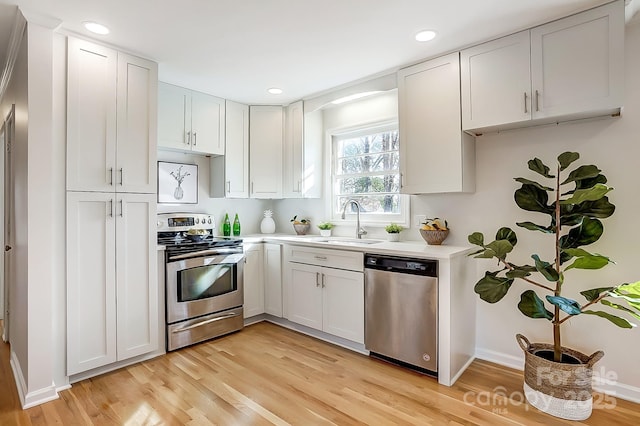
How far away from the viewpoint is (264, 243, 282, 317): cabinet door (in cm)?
360

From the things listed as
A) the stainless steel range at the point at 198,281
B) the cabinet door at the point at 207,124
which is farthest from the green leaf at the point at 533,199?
the cabinet door at the point at 207,124

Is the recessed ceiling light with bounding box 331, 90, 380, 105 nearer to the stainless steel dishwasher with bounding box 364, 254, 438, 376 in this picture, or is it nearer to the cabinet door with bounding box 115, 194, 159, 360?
the stainless steel dishwasher with bounding box 364, 254, 438, 376

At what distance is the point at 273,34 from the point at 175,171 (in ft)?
6.10

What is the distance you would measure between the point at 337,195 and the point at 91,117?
2.41 m

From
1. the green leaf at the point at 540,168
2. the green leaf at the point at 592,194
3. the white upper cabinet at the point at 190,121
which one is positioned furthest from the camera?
the white upper cabinet at the point at 190,121

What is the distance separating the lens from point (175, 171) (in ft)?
11.8

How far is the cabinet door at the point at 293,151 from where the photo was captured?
3.85m

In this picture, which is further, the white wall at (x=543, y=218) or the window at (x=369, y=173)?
the window at (x=369, y=173)

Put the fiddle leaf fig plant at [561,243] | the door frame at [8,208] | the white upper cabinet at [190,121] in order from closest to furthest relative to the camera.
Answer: the fiddle leaf fig plant at [561,243] < the door frame at [8,208] < the white upper cabinet at [190,121]

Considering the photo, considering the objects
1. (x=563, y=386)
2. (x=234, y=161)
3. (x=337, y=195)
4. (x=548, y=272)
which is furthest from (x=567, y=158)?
(x=234, y=161)

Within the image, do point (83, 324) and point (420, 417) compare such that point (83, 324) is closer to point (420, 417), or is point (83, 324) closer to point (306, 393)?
point (306, 393)

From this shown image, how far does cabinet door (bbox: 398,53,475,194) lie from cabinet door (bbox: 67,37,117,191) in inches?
89.7

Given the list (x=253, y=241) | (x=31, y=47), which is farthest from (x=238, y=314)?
(x=31, y=47)

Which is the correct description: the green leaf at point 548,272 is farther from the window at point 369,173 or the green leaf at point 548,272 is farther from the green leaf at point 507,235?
the window at point 369,173
